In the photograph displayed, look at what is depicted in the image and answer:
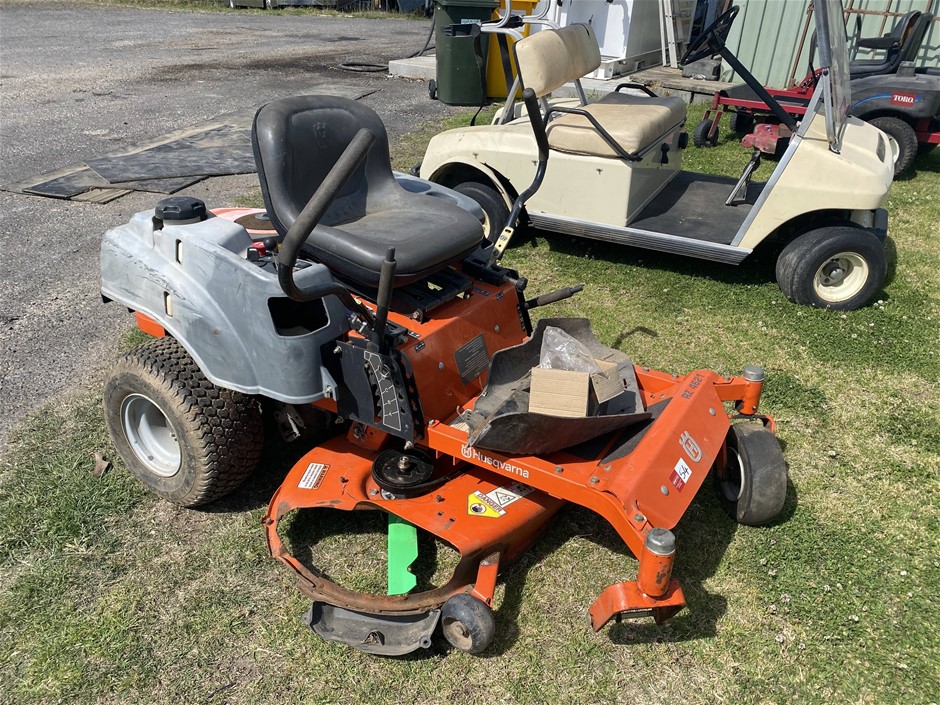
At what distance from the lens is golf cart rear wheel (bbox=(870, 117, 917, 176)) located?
7.29 m

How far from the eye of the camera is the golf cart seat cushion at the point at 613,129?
181 inches

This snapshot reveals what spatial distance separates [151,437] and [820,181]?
12.5 ft

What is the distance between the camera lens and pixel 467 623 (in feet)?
7.34

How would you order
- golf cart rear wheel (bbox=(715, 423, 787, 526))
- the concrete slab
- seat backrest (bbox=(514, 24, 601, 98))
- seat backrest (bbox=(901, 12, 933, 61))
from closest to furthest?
golf cart rear wheel (bbox=(715, 423, 787, 526)) < seat backrest (bbox=(514, 24, 601, 98)) < seat backrest (bbox=(901, 12, 933, 61)) < the concrete slab

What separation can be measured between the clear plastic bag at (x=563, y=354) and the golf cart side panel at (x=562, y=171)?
6.93ft

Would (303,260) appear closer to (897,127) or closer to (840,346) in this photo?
(840,346)

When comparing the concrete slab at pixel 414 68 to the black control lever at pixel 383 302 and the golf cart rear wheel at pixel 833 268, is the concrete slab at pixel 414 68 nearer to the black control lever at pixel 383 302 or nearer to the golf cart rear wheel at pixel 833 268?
the golf cart rear wheel at pixel 833 268

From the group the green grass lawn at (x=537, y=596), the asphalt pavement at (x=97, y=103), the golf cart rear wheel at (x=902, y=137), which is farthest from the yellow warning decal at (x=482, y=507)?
the golf cart rear wheel at (x=902, y=137)

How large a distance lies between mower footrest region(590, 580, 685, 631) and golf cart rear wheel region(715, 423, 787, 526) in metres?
0.74

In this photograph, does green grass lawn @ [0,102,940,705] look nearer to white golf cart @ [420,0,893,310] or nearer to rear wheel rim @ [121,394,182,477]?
rear wheel rim @ [121,394,182,477]

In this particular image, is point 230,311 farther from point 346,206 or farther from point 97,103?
point 97,103

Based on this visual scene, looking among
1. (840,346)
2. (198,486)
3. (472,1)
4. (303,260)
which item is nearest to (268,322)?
(303,260)

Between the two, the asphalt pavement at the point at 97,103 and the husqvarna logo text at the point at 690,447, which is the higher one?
the husqvarna logo text at the point at 690,447

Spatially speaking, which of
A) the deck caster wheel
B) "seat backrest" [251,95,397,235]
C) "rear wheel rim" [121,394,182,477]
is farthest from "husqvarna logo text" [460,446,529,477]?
"rear wheel rim" [121,394,182,477]
